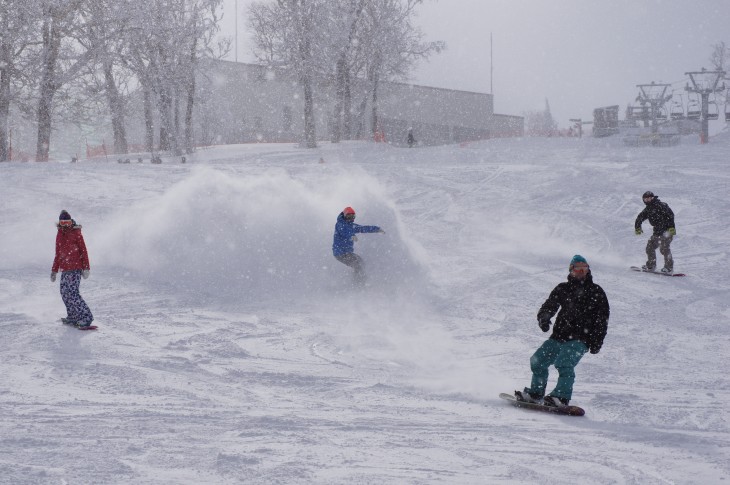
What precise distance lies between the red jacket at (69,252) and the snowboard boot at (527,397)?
636 cm

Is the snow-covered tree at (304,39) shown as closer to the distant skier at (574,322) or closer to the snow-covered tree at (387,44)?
the snow-covered tree at (387,44)

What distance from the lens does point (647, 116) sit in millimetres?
44438

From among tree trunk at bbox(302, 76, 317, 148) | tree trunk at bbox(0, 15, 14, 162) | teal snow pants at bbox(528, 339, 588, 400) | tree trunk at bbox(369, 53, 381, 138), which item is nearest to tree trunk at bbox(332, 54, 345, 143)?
tree trunk at bbox(302, 76, 317, 148)

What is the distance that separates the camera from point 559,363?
6918 mm

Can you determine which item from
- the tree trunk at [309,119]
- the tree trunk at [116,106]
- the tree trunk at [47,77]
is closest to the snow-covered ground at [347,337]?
the tree trunk at [47,77]

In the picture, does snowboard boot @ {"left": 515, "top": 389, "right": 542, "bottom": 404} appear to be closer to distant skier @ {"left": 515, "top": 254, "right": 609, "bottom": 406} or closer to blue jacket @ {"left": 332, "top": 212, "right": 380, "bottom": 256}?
distant skier @ {"left": 515, "top": 254, "right": 609, "bottom": 406}

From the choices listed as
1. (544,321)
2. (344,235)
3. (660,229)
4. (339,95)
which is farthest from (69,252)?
(339,95)

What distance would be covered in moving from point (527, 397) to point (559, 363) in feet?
1.50

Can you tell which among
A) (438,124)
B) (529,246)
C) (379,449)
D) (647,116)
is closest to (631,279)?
(529,246)

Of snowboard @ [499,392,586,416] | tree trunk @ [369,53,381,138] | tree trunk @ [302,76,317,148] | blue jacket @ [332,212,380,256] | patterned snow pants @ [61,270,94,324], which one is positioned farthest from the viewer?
tree trunk @ [369,53,381,138]

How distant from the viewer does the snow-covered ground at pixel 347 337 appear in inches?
211

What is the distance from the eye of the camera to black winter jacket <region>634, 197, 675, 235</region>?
14.6 metres

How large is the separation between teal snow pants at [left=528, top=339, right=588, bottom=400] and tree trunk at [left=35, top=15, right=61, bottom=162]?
103 feet

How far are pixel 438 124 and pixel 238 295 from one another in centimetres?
4710
